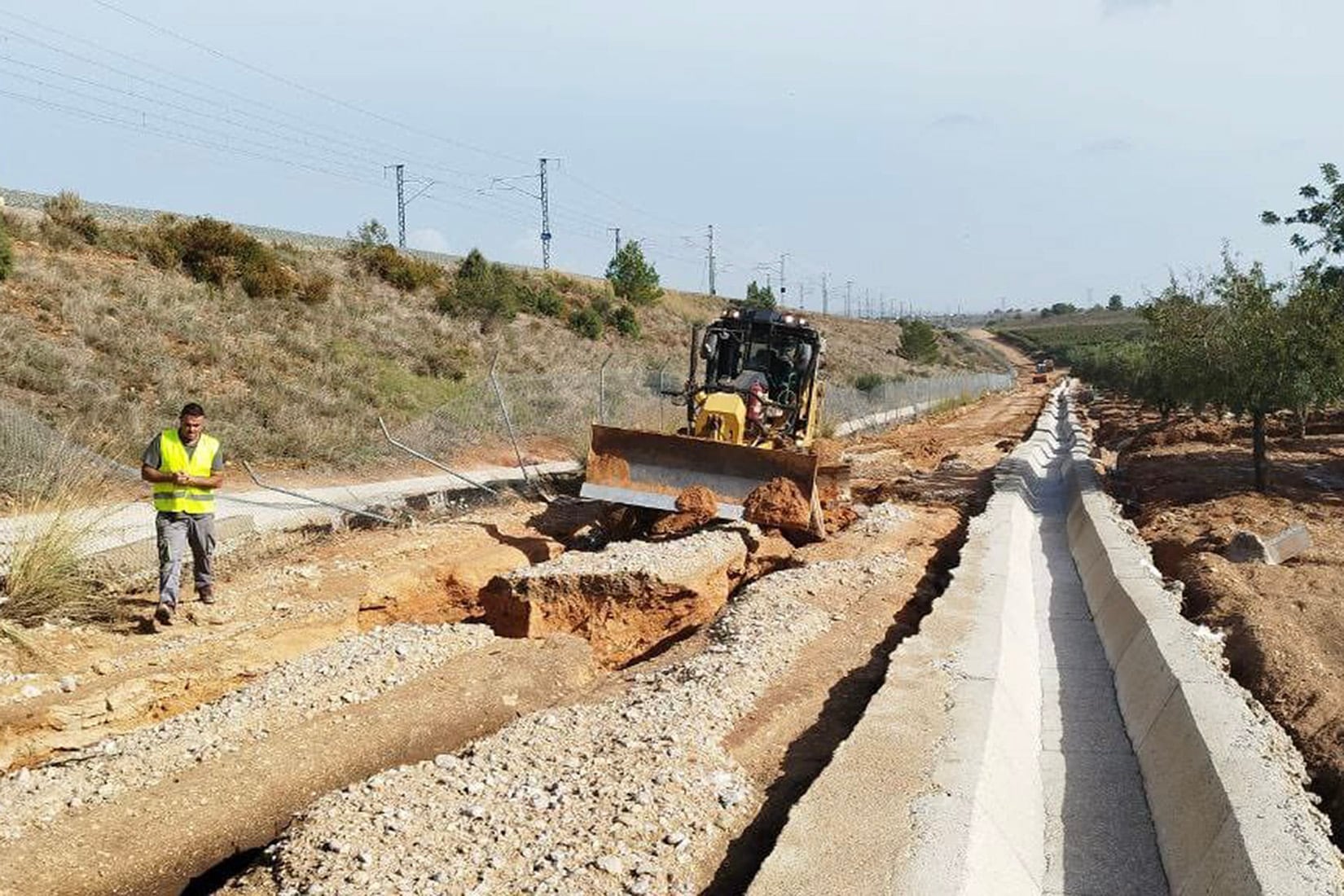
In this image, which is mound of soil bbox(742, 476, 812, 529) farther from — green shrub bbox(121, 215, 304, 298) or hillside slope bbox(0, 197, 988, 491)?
green shrub bbox(121, 215, 304, 298)

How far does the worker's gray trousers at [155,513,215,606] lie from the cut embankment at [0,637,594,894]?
2.17 metres

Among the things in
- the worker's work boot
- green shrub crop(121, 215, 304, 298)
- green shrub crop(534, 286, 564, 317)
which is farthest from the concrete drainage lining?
green shrub crop(534, 286, 564, 317)

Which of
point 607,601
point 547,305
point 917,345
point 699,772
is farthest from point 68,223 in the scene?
point 917,345

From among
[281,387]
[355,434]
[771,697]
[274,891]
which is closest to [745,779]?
[771,697]

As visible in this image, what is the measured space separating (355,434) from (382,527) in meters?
8.00

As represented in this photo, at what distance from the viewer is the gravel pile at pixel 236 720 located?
5871 millimetres

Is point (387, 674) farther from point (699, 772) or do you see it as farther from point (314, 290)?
point (314, 290)

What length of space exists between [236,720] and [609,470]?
6.13m

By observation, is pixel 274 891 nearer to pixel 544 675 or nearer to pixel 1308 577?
pixel 544 675

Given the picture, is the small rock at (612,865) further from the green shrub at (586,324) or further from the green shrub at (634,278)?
the green shrub at (634,278)

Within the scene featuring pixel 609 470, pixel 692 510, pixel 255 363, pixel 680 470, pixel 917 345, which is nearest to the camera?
pixel 692 510

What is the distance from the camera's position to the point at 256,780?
20.1 feet

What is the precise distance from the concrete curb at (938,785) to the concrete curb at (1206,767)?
63 cm

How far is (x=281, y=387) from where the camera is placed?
22156 millimetres
